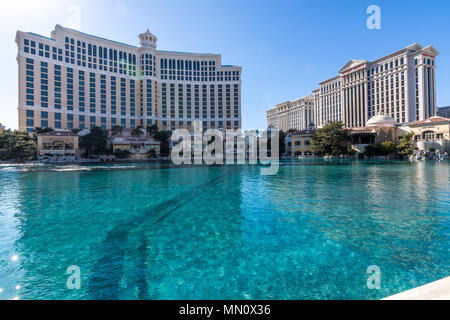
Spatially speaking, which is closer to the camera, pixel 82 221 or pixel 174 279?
pixel 174 279

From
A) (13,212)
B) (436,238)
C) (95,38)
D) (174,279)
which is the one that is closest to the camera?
(174,279)

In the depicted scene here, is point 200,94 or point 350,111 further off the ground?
point 200,94

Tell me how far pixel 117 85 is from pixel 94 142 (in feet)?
118

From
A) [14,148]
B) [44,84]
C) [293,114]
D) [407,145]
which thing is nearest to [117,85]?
[44,84]

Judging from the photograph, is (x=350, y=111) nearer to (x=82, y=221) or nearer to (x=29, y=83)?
(x=82, y=221)

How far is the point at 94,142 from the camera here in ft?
169

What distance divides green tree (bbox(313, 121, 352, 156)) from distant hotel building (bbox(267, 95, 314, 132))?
57.3 m

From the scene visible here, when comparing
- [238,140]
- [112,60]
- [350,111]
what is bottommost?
[238,140]

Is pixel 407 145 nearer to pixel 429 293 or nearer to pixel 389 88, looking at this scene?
pixel 389 88

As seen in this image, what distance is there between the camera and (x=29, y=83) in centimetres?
6431

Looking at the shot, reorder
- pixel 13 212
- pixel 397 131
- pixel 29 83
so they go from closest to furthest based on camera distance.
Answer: pixel 13 212 → pixel 397 131 → pixel 29 83

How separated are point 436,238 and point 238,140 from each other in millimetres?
60774

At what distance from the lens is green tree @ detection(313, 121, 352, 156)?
47.7 m

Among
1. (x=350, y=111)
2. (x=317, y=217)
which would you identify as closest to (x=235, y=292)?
(x=317, y=217)
